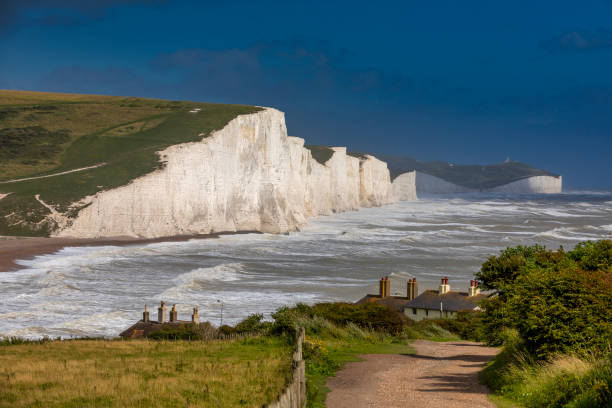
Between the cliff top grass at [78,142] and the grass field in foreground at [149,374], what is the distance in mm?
56340

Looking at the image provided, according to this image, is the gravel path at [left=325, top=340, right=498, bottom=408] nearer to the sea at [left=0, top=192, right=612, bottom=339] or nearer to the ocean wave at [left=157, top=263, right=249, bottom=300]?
the sea at [left=0, top=192, right=612, bottom=339]

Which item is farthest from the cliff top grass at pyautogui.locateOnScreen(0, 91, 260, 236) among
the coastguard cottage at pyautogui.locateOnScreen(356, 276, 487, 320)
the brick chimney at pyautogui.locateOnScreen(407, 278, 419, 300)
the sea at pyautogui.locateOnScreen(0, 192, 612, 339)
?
the coastguard cottage at pyautogui.locateOnScreen(356, 276, 487, 320)

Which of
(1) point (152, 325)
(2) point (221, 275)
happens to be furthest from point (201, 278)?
(1) point (152, 325)

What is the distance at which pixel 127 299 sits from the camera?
40.2m

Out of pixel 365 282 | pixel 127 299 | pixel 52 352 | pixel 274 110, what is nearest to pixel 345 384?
pixel 52 352

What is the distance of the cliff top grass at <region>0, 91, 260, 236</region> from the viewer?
76.2 metres

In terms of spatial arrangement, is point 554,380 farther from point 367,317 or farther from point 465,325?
point 465,325

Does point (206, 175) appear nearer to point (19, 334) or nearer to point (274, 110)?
point (274, 110)

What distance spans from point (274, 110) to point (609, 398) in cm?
9770

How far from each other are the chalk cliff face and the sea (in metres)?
5.38

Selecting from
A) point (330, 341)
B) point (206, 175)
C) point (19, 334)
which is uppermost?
point (206, 175)

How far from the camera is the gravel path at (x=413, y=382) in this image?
12.2 m

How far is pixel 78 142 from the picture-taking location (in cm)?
10325

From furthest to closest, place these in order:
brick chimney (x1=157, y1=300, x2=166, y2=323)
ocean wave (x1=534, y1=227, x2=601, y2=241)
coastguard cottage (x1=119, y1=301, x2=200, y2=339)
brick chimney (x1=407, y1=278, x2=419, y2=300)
A: ocean wave (x1=534, y1=227, x2=601, y2=241) → brick chimney (x1=407, y1=278, x2=419, y2=300) → brick chimney (x1=157, y1=300, x2=166, y2=323) → coastguard cottage (x1=119, y1=301, x2=200, y2=339)
